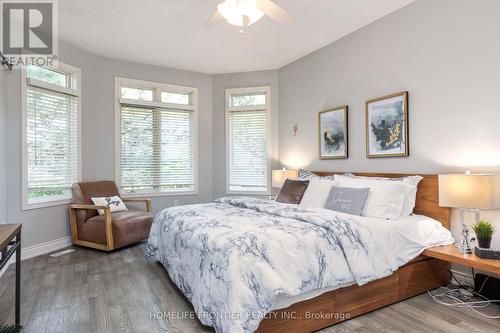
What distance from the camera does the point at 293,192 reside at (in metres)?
3.60

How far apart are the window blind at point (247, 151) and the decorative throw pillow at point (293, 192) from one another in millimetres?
1440

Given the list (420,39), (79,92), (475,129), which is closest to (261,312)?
(475,129)

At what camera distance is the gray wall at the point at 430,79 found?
8.34 ft

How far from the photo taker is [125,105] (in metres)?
4.80

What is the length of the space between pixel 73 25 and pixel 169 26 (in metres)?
1.15

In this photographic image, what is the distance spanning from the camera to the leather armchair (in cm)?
376

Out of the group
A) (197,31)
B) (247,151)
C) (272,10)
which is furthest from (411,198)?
(197,31)

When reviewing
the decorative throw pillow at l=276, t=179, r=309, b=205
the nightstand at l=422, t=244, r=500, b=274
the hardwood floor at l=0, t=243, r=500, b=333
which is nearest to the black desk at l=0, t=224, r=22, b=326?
the hardwood floor at l=0, t=243, r=500, b=333

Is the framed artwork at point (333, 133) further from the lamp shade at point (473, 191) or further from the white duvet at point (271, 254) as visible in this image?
the lamp shade at point (473, 191)

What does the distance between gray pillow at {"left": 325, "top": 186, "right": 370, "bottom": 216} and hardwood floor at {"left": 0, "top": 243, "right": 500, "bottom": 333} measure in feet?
2.89

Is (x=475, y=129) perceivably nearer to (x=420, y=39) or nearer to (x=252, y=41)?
(x=420, y=39)

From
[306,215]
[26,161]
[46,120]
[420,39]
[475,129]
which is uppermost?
[420,39]

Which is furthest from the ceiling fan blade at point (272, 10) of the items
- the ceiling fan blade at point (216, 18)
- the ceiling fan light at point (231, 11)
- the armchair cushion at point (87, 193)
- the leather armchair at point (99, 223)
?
the armchair cushion at point (87, 193)

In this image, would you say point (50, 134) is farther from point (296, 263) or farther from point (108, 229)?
point (296, 263)
